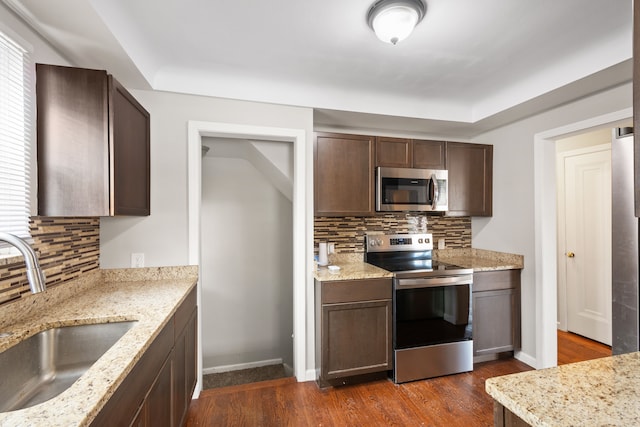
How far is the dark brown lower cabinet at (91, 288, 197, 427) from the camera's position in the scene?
978 mm

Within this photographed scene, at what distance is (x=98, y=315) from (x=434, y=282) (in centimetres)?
225

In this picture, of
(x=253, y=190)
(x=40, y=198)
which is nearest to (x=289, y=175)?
(x=253, y=190)

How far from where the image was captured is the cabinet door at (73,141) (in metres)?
1.52

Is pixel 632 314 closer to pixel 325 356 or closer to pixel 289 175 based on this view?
pixel 325 356

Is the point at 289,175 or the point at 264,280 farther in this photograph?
the point at 264,280

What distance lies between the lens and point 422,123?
304 centimetres

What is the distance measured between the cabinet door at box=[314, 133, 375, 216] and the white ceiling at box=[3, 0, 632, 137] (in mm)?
272

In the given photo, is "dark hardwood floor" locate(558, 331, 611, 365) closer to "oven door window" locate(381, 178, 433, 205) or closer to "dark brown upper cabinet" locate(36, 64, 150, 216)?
"oven door window" locate(381, 178, 433, 205)

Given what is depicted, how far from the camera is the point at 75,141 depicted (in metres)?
1.54

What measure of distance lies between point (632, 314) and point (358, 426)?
5.30 ft

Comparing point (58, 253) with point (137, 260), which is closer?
point (58, 253)

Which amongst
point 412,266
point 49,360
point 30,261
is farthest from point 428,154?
point 49,360

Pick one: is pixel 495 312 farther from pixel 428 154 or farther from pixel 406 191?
pixel 428 154

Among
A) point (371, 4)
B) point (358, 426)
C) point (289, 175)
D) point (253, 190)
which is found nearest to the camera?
point (371, 4)
